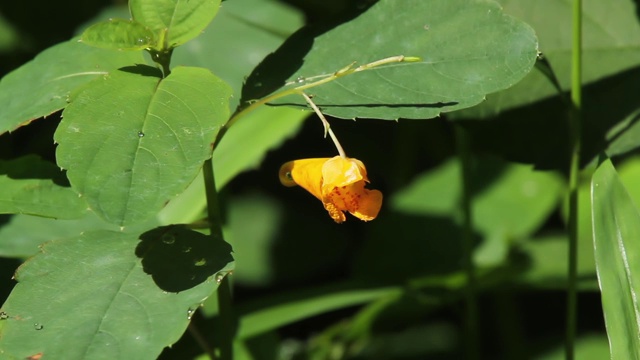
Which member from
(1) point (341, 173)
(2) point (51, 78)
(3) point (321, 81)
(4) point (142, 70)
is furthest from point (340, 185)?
(2) point (51, 78)

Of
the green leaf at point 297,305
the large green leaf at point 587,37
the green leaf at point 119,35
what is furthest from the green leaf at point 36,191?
the large green leaf at point 587,37

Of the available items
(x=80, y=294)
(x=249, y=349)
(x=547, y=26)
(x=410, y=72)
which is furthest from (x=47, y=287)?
(x=547, y=26)

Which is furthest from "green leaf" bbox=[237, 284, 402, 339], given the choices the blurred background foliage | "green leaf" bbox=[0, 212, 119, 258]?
"green leaf" bbox=[0, 212, 119, 258]

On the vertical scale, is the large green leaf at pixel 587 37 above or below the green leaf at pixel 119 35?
above

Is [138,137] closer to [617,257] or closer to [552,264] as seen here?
[617,257]

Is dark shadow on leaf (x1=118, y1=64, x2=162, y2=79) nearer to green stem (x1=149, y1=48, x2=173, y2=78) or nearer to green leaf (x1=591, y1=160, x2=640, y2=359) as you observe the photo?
green stem (x1=149, y1=48, x2=173, y2=78)

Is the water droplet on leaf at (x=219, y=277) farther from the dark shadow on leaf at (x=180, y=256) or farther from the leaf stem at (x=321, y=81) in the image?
the leaf stem at (x=321, y=81)
